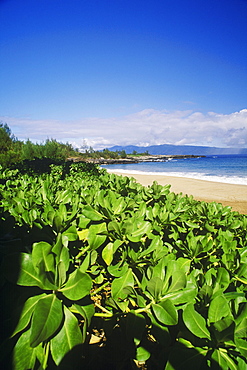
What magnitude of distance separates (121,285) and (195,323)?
1.16ft

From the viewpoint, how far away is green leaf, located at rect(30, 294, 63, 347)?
0.55 metres

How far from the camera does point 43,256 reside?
712 mm

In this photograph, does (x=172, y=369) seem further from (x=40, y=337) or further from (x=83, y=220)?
(x=83, y=220)

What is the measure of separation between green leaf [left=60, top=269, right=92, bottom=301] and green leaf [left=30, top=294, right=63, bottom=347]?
0.15 ft

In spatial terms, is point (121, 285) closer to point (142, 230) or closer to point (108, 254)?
point (108, 254)

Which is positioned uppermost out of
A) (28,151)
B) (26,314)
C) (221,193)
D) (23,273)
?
(28,151)

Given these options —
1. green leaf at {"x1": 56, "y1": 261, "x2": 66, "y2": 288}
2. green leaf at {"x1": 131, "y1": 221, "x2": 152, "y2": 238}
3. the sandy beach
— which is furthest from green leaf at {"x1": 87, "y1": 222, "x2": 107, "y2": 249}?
the sandy beach

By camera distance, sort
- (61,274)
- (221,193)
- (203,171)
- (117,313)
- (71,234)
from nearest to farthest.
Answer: (61,274) → (117,313) → (71,234) → (221,193) → (203,171)

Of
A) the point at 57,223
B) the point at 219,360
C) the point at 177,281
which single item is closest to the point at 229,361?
the point at 219,360

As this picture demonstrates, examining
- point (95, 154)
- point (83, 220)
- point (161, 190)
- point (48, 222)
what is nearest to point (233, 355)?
point (83, 220)

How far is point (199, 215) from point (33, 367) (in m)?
1.69

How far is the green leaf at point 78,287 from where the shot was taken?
65 cm

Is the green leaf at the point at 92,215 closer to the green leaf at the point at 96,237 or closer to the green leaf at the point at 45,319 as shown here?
the green leaf at the point at 96,237

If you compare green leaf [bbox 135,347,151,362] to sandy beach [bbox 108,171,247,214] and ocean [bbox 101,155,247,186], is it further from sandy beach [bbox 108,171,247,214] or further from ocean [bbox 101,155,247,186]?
ocean [bbox 101,155,247,186]
